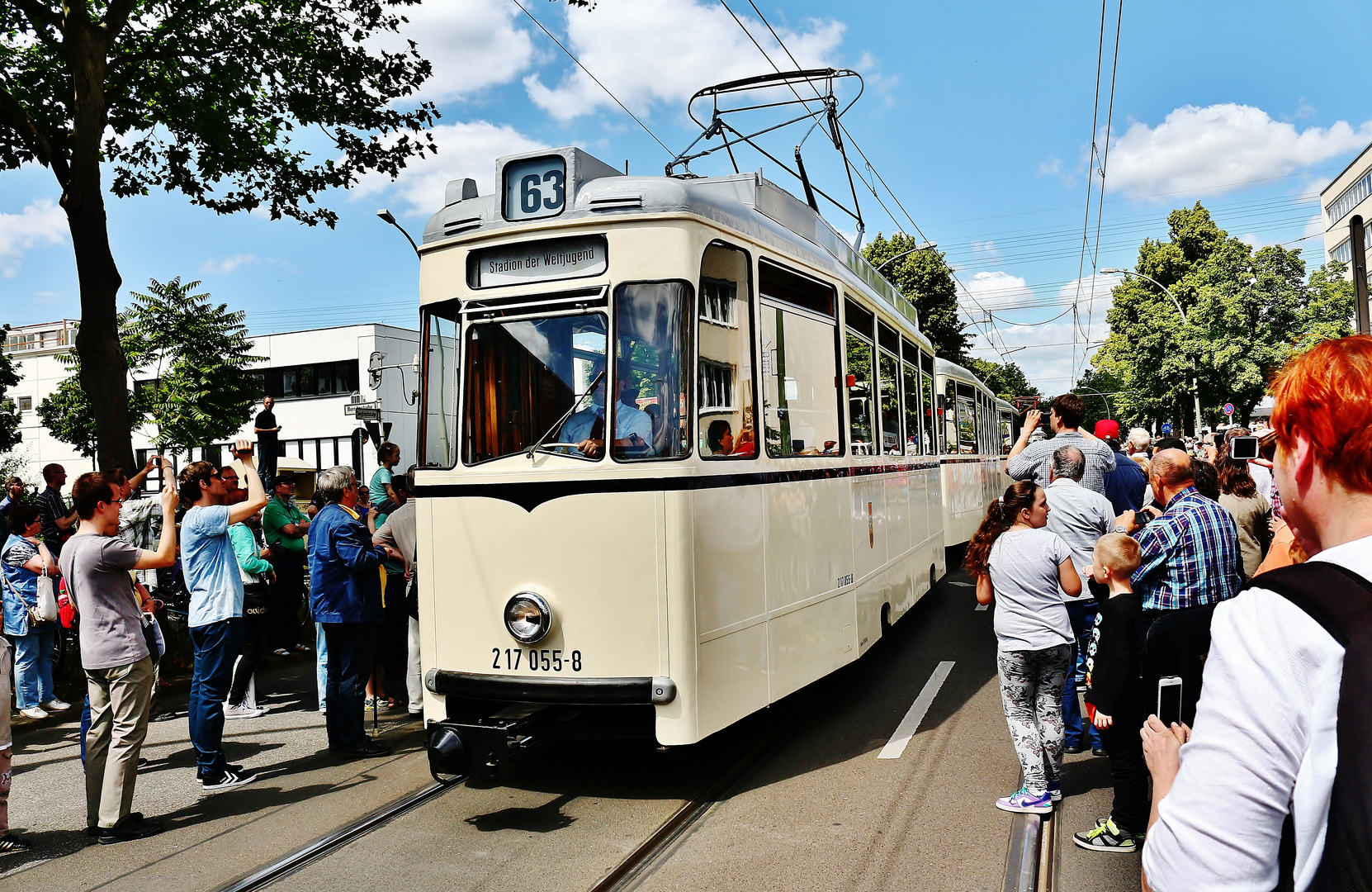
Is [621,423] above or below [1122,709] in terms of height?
above

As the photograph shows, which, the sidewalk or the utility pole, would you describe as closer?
the sidewalk

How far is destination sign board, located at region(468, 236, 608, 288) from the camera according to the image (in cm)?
535

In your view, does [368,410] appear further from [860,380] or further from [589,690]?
[589,690]

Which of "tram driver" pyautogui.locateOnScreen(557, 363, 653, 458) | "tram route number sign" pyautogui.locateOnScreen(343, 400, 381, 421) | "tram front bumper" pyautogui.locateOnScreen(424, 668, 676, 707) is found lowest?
"tram front bumper" pyautogui.locateOnScreen(424, 668, 676, 707)

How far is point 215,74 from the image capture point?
10.9 metres

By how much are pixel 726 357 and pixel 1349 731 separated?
454 cm

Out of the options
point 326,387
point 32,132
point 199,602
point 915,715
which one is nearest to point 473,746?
point 199,602

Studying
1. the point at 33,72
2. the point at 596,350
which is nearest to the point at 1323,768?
the point at 596,350

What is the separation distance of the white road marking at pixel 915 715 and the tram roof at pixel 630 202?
3.32m

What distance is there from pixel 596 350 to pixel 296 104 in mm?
8299

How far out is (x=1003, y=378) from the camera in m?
99.2

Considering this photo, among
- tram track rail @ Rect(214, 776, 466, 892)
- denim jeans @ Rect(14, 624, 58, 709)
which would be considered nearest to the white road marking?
tram track rail @ Rect(214, 776, 466, 892)

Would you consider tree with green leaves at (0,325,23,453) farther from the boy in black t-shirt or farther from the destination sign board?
the boy in black t-shirt

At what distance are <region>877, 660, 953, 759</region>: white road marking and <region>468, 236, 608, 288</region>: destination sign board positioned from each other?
3531mm
